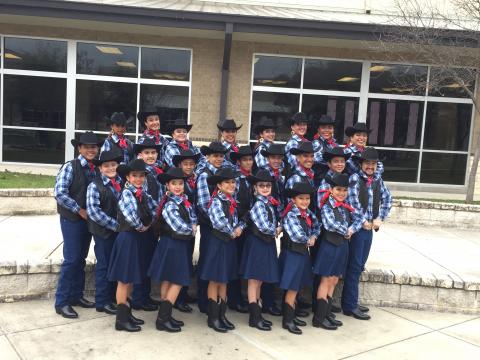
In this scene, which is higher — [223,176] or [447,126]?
[447,126]

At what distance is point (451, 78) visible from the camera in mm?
11938

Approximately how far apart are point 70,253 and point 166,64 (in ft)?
30.4

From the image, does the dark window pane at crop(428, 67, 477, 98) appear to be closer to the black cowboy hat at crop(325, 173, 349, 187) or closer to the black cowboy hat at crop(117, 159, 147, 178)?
the black cowboy hat at crop(325, 173, 349, 187)

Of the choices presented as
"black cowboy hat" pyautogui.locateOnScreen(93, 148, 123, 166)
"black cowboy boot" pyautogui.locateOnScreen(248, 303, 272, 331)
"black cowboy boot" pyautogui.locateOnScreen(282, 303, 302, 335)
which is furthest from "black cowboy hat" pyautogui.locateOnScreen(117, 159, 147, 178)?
"black cowboy boot" pyautogui.locateOnScreen(282, 303, 302, 335)

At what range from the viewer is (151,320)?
491cm

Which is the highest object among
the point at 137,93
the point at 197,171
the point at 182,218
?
the point at 137,93

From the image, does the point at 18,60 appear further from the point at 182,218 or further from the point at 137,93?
the point at 182,218

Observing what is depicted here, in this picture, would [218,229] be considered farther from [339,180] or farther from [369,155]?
[369,155]

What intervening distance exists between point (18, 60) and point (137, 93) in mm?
3344

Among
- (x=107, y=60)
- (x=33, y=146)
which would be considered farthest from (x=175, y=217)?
(x=33, y=146)

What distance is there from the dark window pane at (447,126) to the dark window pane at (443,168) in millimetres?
266

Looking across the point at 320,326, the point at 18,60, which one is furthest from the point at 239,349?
the point at 18,60

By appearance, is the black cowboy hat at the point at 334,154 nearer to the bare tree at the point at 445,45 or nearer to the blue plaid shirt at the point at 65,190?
the blue plaid shirt at the point at 65,190

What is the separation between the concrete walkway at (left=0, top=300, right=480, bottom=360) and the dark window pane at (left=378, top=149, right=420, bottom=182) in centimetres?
896
